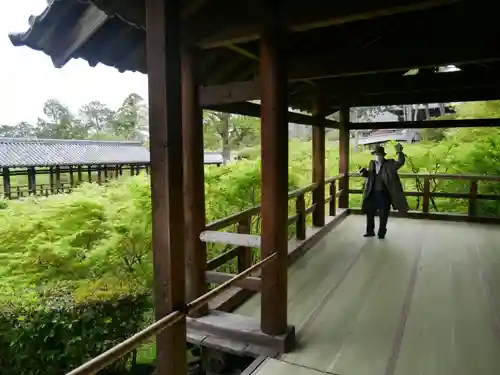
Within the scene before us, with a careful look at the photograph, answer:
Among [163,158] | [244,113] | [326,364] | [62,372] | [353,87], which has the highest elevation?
[353,87]

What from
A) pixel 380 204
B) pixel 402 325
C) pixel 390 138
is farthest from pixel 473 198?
pixel 390 138

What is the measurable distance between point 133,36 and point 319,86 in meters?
2.95

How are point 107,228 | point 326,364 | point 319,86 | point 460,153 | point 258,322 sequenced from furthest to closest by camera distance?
1. point 460,153
2. point 319,86
3. point 107,228
4. point 258,322
5. point 326,364

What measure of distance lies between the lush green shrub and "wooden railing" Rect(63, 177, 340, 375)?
4.12 feet

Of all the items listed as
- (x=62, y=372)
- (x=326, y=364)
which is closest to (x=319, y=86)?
(x=326, y=364)

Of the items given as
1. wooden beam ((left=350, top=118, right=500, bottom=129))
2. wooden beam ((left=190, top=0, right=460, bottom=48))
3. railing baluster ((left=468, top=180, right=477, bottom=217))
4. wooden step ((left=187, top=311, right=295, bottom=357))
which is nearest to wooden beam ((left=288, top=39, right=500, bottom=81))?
wooden beam ((left=190, top=0, right=460, bottom=48))

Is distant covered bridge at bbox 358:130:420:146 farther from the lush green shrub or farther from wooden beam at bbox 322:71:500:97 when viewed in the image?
the lush green shrub

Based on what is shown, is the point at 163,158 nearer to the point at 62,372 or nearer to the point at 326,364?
the point at 326,364

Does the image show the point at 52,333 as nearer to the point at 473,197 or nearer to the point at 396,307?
the point at 396,307

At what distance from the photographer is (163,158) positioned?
171 cm

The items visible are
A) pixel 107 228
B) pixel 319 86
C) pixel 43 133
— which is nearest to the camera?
pixel 107 228

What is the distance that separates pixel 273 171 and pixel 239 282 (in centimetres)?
91

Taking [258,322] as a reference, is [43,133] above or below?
above

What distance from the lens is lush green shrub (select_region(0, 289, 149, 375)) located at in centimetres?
363
